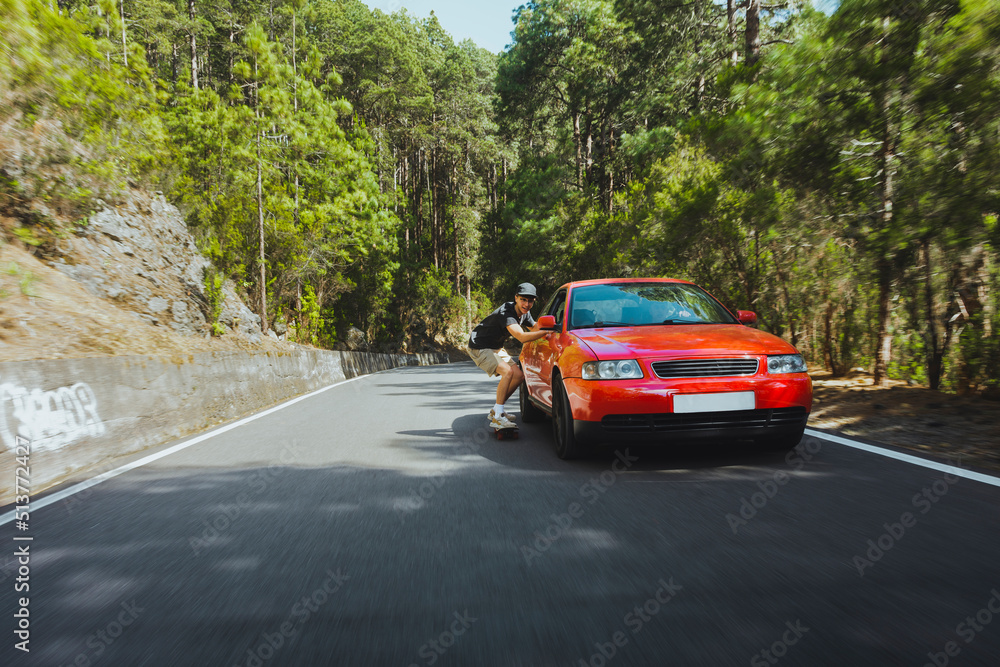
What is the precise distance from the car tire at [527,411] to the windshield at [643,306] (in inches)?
62.8

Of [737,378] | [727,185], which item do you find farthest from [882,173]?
[737,378]

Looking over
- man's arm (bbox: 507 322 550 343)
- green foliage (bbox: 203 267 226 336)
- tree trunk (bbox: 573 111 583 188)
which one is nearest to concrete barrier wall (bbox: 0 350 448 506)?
man's arm (bbox: 507 322 550 343)

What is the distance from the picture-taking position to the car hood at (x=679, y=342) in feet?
16.2

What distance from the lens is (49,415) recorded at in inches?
203

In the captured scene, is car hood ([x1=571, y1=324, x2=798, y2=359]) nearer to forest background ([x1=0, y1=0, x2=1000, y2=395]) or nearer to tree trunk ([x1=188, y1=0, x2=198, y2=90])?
forest background ([x1=0, y1=0, x2=1000, y2=395])

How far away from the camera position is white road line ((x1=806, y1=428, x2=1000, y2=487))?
14.4 ft

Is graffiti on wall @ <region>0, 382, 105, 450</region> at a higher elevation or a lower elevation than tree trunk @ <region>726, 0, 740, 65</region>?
lower

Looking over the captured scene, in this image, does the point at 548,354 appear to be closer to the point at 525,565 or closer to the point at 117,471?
the point at 525,565

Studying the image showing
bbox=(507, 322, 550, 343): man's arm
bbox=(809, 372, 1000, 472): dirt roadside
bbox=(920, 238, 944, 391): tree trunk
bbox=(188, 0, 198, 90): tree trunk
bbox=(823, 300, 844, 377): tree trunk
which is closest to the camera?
bbox=(809, 372, 1000, 472): dirt roadside

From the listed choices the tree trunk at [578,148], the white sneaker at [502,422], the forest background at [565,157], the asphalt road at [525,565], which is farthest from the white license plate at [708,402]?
the tree trunk at [578,148]

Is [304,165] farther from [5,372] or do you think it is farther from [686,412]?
[686,412]

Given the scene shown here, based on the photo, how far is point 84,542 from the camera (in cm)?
356

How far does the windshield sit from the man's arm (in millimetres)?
363

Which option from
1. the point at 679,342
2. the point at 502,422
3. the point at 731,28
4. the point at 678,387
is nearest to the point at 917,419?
the point at 679,342
